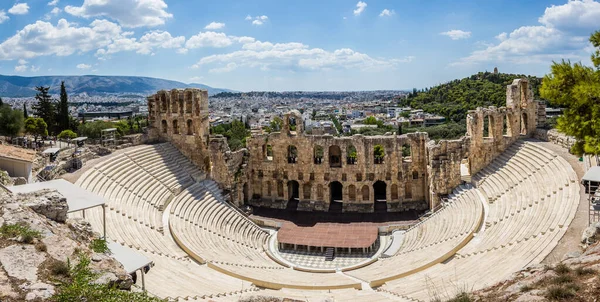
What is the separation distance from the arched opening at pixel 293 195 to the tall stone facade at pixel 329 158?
124 millimetres

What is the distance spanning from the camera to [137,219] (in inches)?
888

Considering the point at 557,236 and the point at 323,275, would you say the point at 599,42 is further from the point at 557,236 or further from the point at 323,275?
the point at 323,275

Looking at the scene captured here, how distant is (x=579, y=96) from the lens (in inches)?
471

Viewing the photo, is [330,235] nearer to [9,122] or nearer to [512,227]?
[512,227]

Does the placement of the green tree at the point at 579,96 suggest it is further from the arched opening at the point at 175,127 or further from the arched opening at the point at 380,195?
the arched opening at the point at 175,127

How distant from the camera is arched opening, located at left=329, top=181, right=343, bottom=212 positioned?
3416 cm

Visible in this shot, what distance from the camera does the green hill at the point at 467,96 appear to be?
79.0m

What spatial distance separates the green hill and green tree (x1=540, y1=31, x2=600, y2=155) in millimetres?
62052

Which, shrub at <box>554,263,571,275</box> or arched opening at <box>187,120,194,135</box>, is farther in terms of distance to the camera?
arched opening at <box>187,120,194,135</box>

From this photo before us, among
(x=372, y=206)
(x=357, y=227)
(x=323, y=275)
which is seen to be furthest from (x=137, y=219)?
(x=372, y=206)

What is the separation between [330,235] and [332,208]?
6347 mm

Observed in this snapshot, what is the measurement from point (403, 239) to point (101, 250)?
63.2ft

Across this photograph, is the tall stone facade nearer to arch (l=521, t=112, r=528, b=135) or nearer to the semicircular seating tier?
arch (l=521, t=112, r=528, b=135)

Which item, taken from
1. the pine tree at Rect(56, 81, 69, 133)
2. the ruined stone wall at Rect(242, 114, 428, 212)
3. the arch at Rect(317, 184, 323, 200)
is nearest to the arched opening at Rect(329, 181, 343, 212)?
the ruined stone wall at Rect(242, 114, 428, 212)
